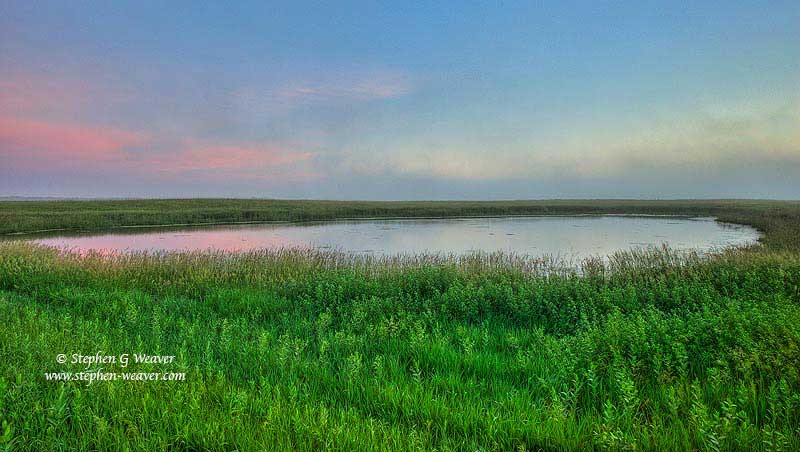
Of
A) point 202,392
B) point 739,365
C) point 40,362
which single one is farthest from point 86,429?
point 739,365

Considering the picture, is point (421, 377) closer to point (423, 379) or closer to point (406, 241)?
point (423, 379)

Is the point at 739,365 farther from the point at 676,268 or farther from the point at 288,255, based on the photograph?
the point at 288,255

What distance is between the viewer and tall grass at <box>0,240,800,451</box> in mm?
3666

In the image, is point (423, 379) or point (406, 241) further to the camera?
point (406, 241)

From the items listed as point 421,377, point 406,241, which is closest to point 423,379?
point 421,377

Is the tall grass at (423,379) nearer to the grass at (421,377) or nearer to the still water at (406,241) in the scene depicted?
the grass at (421,377)

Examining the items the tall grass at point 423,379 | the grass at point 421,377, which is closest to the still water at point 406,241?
the grass at point 421,377

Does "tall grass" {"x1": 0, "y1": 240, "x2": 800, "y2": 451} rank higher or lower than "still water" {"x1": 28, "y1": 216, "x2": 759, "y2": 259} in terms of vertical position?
higher

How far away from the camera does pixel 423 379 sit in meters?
5.36

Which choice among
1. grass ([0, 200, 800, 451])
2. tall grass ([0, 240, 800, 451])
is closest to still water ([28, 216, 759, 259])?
grass ([0, 200, 800, 451])

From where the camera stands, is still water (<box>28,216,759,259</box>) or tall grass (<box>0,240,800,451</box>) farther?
still water (<box>28,216,759,259</box>)

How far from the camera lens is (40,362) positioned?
5043 millimetres

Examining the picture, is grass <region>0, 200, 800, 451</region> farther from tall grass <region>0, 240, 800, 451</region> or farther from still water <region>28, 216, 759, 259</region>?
still water <region>28, 216, 759, 259</region>

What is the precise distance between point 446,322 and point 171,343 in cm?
490
